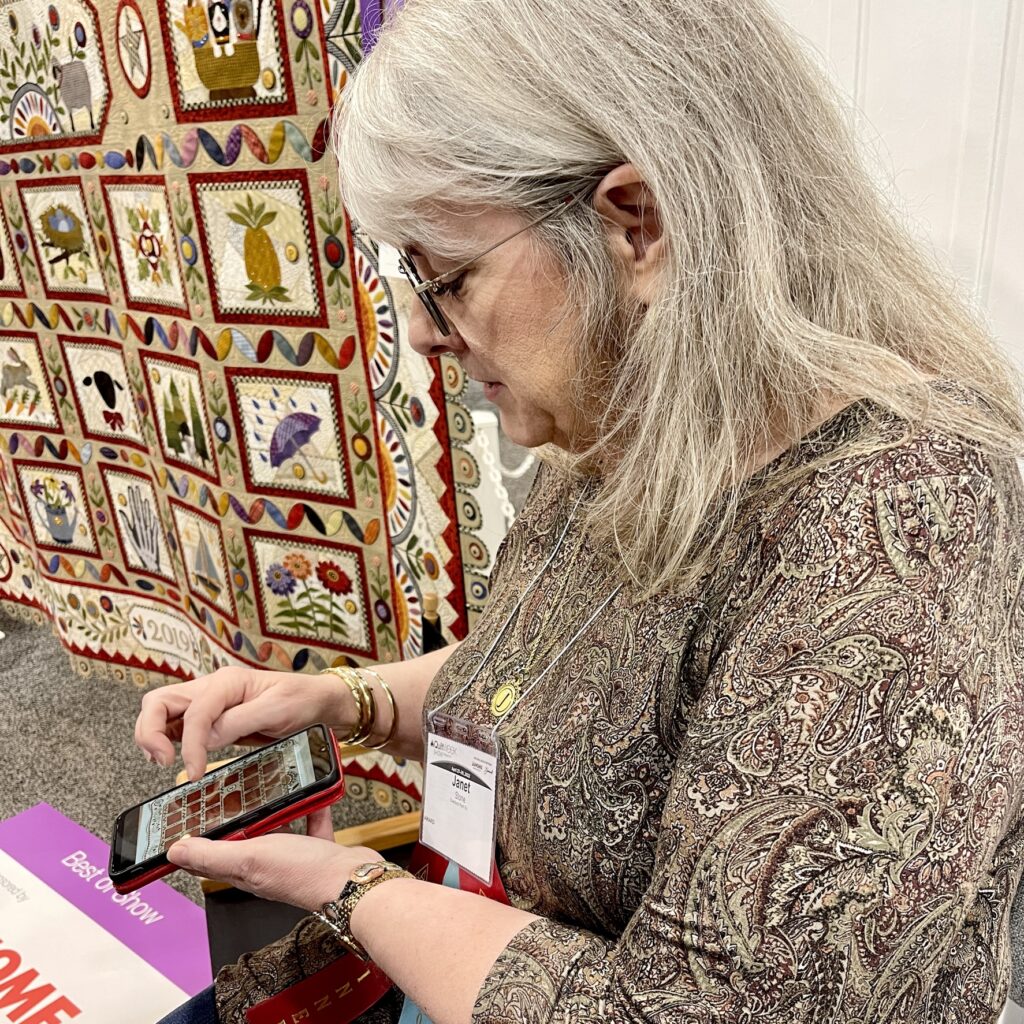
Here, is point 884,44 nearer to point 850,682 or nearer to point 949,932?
point 850,682

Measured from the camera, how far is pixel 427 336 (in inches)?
33.0

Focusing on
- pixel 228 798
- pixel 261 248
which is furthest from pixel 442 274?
pixel 261 248

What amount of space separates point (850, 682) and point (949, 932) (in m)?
0.17

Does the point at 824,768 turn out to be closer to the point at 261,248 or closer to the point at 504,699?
the point at 504,699

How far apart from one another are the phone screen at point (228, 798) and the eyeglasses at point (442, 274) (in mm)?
442

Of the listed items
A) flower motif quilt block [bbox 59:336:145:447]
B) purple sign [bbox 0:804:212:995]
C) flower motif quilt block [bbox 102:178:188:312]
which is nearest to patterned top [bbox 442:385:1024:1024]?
purple sign [bbox 0:804:212:995]

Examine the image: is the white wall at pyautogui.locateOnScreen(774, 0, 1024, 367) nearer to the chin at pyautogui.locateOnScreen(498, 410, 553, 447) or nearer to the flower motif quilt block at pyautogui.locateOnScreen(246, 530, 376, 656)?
the chin at pyautogui.locateOnScreen(498, 410, 553, 447)

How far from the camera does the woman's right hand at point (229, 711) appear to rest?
1047mm

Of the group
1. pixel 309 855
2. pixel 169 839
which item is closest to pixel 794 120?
pixel 309 855

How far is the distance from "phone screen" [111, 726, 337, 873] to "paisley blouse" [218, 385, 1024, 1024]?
0.31m

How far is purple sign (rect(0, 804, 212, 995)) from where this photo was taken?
112cm

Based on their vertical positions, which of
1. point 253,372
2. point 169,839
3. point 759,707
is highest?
point 759,707

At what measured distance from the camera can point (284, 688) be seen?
1.11 meters

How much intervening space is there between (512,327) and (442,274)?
71 mm
